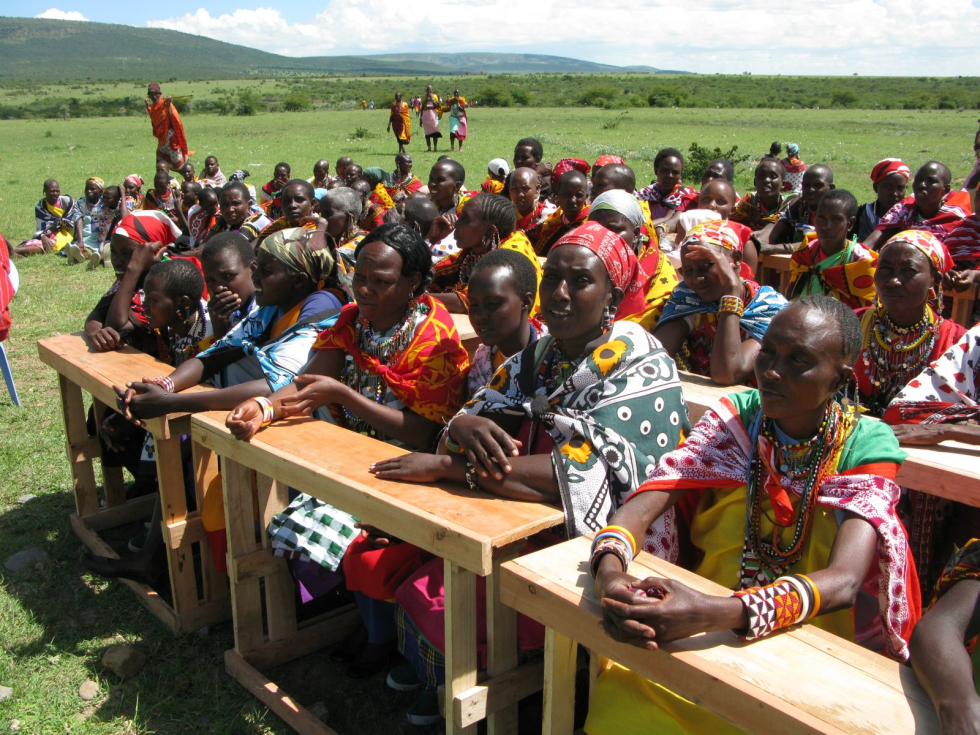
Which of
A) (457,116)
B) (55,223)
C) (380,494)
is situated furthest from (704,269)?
(457,116)

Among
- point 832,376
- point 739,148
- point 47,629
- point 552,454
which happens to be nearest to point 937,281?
point 832,376

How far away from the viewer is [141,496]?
4828mm

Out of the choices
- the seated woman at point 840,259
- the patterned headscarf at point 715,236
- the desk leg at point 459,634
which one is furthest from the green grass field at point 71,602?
the seated woman at point 840,259

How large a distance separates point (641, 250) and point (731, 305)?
3.47 ft

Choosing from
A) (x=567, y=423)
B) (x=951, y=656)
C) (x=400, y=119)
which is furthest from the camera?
(x=400, y=119)

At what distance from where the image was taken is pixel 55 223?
13.2 meters

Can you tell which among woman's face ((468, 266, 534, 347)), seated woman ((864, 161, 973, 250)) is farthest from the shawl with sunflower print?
seated woman ((864, 161, 973, 250))

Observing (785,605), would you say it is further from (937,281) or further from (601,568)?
(937,281)

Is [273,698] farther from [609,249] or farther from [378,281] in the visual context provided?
[609,249]

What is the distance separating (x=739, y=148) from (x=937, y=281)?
2335 centimetres

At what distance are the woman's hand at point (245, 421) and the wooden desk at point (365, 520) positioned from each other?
40mm

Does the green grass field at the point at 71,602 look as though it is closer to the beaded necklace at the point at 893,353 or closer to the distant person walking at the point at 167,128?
the beaded necklace at the point at 893,353

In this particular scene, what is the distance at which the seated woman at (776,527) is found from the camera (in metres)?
1.86

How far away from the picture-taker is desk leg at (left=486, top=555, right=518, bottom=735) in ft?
7.98
